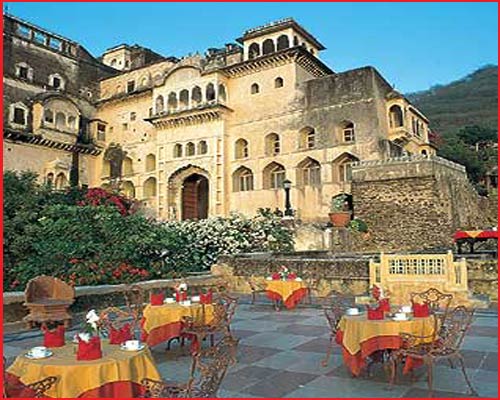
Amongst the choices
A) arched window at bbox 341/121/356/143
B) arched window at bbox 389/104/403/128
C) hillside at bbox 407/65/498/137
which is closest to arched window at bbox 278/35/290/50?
arched window at bbox 341/121/356/143

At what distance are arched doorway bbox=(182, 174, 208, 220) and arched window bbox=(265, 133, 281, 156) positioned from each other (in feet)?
19.9

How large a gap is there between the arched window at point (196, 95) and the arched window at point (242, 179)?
571cm

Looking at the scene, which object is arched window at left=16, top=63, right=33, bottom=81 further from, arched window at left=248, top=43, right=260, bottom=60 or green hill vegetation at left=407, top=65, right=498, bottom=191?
green hill vegetation at left=407, top=65, right=498, bottom=191

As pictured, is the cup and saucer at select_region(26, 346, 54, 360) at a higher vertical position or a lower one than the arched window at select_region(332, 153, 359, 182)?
lower

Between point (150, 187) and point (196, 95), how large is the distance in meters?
8.20

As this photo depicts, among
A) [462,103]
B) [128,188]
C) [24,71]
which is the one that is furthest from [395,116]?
[462,103]

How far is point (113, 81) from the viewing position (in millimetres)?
38594

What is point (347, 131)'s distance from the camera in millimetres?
26875

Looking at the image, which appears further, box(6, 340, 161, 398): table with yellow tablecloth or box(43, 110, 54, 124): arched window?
box(43, 110, 54, 124): arched window

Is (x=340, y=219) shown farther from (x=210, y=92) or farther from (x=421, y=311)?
(x=421, y=311)

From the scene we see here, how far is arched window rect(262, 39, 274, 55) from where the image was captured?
30250mm

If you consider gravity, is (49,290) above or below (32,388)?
above

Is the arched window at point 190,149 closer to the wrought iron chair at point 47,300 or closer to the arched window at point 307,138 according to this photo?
the arched window at point 307,138

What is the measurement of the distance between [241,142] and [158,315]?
Result: 25388mm
